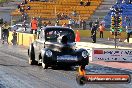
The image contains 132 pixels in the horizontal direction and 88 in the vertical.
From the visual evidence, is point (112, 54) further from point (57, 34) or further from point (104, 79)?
point (104, 79)

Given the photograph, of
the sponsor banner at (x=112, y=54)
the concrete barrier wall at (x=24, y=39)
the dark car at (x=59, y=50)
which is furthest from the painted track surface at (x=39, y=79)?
the concrete barrier wall at (x=24, y=39)

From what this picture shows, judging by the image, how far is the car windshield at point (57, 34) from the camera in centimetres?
1650

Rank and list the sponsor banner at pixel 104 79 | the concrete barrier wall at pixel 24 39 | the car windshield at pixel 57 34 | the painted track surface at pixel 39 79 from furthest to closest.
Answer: the concrete barrier wall at pixel 24 39 < the car windshield at pixel 57 34 < the painted track surface at pixel 39 79 < the sponsor banner at pixel 104 79

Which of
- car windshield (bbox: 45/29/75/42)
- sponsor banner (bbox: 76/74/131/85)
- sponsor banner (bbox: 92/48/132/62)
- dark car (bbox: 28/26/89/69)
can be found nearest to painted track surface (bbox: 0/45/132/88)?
dark car (bbox: 28/26/89/69)

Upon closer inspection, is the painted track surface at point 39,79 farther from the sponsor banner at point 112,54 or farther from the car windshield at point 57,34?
the sponsor banner at point 112,54

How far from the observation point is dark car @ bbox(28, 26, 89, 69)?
15.6 meters

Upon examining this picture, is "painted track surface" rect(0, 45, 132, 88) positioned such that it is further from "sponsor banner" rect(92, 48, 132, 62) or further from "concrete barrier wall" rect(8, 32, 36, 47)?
"concrete barrier wall" rect(8, 32, 36, 47)

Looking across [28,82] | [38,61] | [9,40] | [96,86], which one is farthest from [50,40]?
[9,40]

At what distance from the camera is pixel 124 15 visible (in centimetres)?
5378

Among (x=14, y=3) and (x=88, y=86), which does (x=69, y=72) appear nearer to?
(x=88, y=86)

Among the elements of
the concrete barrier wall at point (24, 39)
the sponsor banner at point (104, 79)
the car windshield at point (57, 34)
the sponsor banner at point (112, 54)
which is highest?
the sponsor banner at point (104, 79)

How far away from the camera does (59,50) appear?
15750mm

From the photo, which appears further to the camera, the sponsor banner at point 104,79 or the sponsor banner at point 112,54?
the sponsor banner at point 112,54

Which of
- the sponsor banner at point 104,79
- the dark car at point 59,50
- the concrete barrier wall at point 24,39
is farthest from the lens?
the concrete barrier wall at point 24,39
